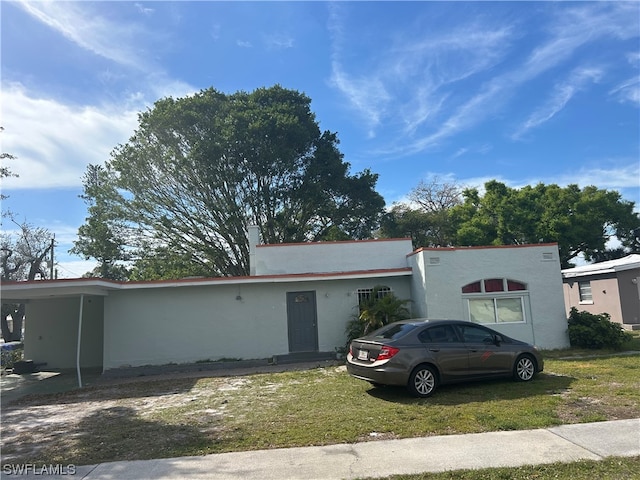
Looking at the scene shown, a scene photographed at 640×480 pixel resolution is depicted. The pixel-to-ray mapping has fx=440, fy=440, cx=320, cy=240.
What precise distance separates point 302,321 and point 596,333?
30.9ft

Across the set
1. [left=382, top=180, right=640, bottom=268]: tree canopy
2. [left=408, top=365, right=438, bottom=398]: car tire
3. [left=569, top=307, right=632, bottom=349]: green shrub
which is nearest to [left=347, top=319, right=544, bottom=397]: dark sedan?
[left=408, top=365, right=438, bottom=398]: car tire

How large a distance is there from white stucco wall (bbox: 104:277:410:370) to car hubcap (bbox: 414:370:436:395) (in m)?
7.08

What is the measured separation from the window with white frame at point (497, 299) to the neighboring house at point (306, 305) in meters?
0.03

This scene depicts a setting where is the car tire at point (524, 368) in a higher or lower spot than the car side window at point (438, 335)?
lower

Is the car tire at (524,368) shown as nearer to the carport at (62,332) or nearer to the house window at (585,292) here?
the carport at (62,332)

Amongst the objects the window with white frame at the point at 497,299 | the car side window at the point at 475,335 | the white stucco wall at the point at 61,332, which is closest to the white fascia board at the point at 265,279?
the window with white frame at the point at 497,299

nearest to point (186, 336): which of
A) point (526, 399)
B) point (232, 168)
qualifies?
point (526, 399)

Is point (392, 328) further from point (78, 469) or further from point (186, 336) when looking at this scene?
point (186, 336)

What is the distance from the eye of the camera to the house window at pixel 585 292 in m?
21.2

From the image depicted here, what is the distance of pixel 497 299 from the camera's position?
47.0 feet

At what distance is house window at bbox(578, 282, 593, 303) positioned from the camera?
2120cm

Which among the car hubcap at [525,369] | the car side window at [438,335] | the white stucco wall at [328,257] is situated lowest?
the car hubcap at [525,369]

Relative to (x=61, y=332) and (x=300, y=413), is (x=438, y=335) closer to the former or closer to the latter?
(x=300, y=413)

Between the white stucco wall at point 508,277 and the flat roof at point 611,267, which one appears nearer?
the white stucco wall at point 508,277
